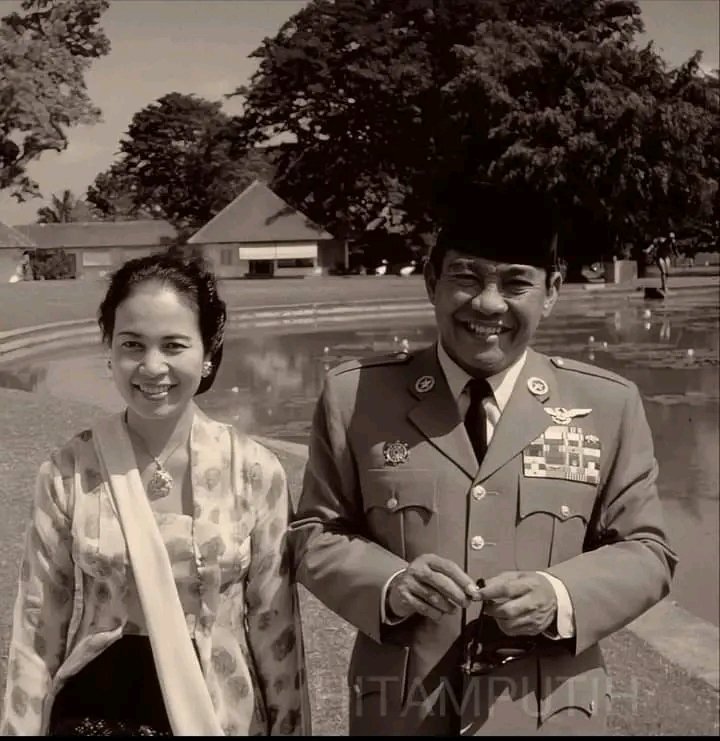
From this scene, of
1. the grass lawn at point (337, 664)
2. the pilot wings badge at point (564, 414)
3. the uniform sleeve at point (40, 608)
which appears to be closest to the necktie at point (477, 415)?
the pilot wings badge at point (564, 414)

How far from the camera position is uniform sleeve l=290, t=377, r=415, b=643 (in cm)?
174

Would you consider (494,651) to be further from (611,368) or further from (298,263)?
(611,368)

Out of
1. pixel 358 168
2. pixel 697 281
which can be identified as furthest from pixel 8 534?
pixel 697 281

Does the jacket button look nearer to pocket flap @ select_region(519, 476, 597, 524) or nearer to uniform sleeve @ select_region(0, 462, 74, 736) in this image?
pocket flap @ select_region(519, 476, 597, 524)

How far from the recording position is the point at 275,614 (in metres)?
1.89

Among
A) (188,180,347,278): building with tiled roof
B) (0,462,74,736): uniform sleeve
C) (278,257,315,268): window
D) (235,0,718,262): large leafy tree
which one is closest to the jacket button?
(0,462,74,736): uniform sleeve

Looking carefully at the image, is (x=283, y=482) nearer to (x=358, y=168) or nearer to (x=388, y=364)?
(x=388, y=364)

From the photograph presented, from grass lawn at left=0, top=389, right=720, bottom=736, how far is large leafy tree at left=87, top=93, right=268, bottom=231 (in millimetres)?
1169

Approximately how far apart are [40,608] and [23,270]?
1.79 metres

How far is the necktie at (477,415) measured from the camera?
1828 millimetres

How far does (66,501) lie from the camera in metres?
1.82

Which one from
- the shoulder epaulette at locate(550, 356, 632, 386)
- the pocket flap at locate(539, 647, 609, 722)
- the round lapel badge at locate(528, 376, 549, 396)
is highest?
the shoulder epaulette at locate(550, 356, 632, 386)

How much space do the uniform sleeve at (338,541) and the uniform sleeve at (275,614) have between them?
0.04 metres

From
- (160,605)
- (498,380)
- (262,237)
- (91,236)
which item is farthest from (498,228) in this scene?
(262,237)
